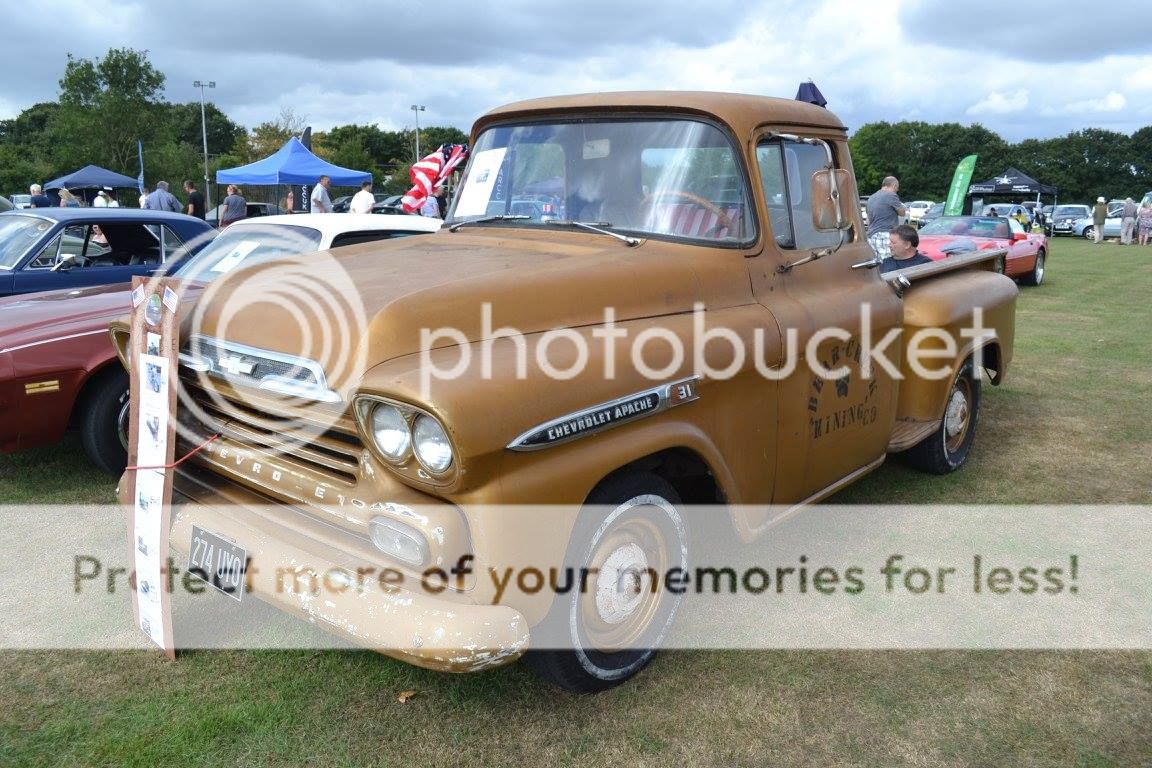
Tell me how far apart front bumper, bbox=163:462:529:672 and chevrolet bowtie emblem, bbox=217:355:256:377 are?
0.47 meters

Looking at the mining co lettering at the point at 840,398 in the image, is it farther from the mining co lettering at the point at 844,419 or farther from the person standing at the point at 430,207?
the person standing at the point at 430,207

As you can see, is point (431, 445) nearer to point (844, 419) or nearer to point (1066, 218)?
point (844, 419)

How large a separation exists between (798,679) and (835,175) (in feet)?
7.08

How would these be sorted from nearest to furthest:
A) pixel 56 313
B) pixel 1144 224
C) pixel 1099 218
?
pixel 56 313, pixel 1144 224, pixel 1099 218

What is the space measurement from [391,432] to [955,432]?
4189 mm

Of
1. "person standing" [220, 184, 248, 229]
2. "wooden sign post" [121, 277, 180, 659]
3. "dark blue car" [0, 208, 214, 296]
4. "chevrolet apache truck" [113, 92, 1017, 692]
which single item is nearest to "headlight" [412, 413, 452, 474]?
"chevrolet apache truck" [113, 92, 1017, 692]

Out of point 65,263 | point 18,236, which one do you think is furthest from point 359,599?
point 18,236

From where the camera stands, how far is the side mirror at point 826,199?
367 cm

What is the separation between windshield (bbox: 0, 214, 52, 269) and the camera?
23.1ft

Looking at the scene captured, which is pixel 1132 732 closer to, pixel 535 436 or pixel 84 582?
Result: pixel 535 436

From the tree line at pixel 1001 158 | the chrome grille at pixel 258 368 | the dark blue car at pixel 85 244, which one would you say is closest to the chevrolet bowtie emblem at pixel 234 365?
the chrome grille at pixel 258 368

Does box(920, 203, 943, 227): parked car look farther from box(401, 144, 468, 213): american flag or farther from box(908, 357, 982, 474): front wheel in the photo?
box(908, 357, 982, 474): front wheel

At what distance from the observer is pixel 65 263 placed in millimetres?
7148

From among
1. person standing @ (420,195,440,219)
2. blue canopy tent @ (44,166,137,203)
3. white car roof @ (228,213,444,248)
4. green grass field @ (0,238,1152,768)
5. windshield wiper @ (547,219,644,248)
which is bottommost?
green grass field @ (0,238,1152,768)
